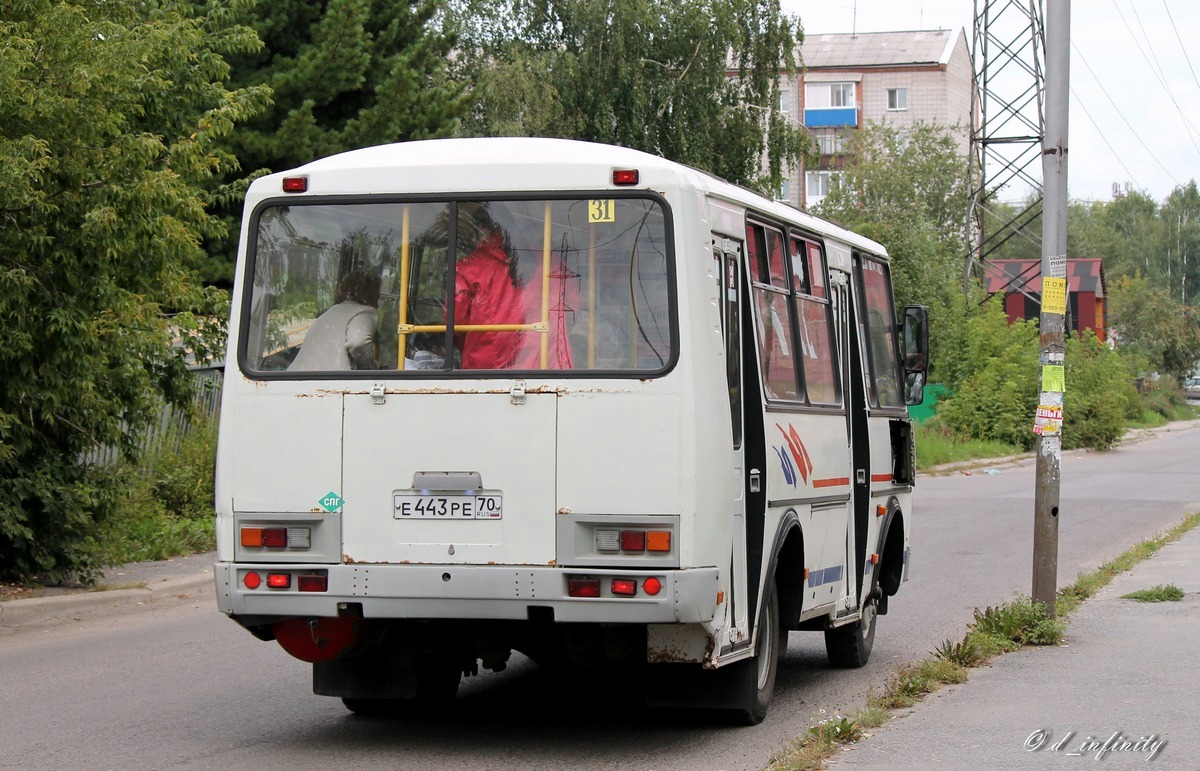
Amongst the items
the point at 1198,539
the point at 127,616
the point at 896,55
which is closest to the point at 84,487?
the point at 127,616

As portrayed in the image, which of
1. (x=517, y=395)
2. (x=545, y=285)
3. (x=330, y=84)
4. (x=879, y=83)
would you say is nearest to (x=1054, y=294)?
(x=545, y=285)

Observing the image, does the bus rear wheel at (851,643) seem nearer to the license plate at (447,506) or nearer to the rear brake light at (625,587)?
the rear brake light at (625,587)

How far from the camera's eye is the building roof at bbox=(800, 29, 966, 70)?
91050 millimetres

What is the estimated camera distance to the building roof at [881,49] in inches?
3585

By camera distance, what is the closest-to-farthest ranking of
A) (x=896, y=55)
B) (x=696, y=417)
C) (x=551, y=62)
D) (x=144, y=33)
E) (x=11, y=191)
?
(x=696, y=417), (x=11, y=191), (x=144, y=33), (x=551, y=62), (x=896, y=55)

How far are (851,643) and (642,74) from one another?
106 ft

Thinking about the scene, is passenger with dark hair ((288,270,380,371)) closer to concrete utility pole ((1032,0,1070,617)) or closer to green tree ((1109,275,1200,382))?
concrete utility pole ((1032,0,1070,617))

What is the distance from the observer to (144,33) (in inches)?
500

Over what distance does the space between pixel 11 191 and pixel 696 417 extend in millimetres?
6992

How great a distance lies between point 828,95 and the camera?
92750mm

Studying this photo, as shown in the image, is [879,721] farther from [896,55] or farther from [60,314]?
[896,55]

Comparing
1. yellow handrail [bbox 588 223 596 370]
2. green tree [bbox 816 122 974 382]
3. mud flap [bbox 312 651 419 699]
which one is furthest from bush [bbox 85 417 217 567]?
green tree [bbox 816 122 974 382]

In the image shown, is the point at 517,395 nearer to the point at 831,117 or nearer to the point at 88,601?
the point at 88,601

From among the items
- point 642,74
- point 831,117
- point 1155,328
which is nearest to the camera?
point 642,74
